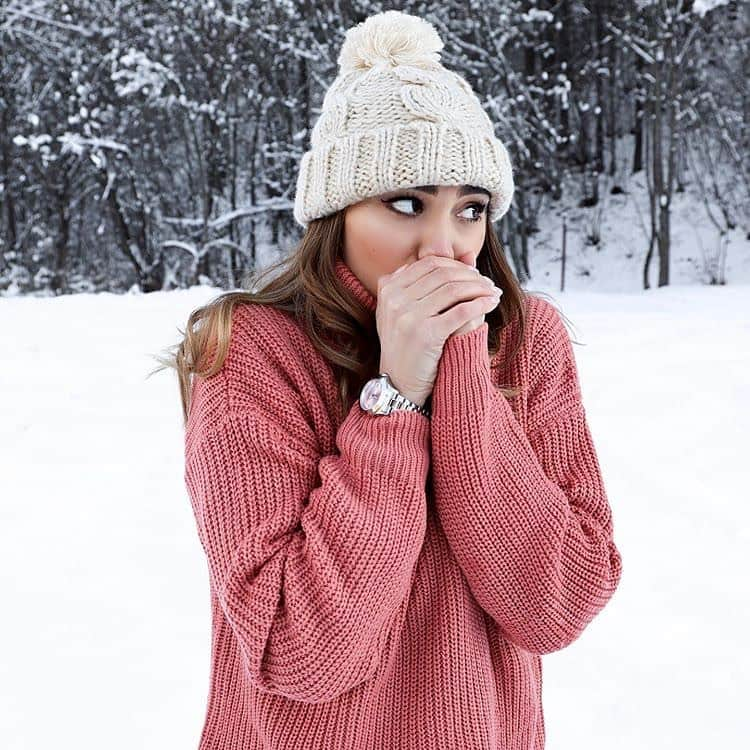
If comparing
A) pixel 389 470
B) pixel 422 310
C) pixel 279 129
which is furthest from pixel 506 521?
pixel 279 129

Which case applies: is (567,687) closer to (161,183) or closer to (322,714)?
(322,714)

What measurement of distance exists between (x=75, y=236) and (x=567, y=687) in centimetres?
1375

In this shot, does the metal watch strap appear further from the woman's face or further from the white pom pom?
the white pom pom

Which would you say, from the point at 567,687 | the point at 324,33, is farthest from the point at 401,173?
the point at 324,33

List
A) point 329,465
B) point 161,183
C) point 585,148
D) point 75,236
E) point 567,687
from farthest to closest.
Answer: point 585,148 < point 75,236 < point 161,183 < point 567,687 < point 329,465

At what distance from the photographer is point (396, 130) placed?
997 mm

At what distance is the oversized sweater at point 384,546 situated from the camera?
903 mm

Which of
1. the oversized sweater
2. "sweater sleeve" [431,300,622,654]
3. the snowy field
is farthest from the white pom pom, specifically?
the snowy field

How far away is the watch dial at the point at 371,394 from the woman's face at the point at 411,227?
155mm

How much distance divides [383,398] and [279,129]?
1262 cm

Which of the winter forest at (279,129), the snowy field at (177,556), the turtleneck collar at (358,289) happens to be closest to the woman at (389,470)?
the turtleneck collar at (358,289)

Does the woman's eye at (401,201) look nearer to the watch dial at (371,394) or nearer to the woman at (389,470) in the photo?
the woman at (389,470)


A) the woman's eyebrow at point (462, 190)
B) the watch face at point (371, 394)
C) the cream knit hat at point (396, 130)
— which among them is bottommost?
the watch face at point (371, 394)

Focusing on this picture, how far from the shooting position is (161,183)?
13.1 metres
